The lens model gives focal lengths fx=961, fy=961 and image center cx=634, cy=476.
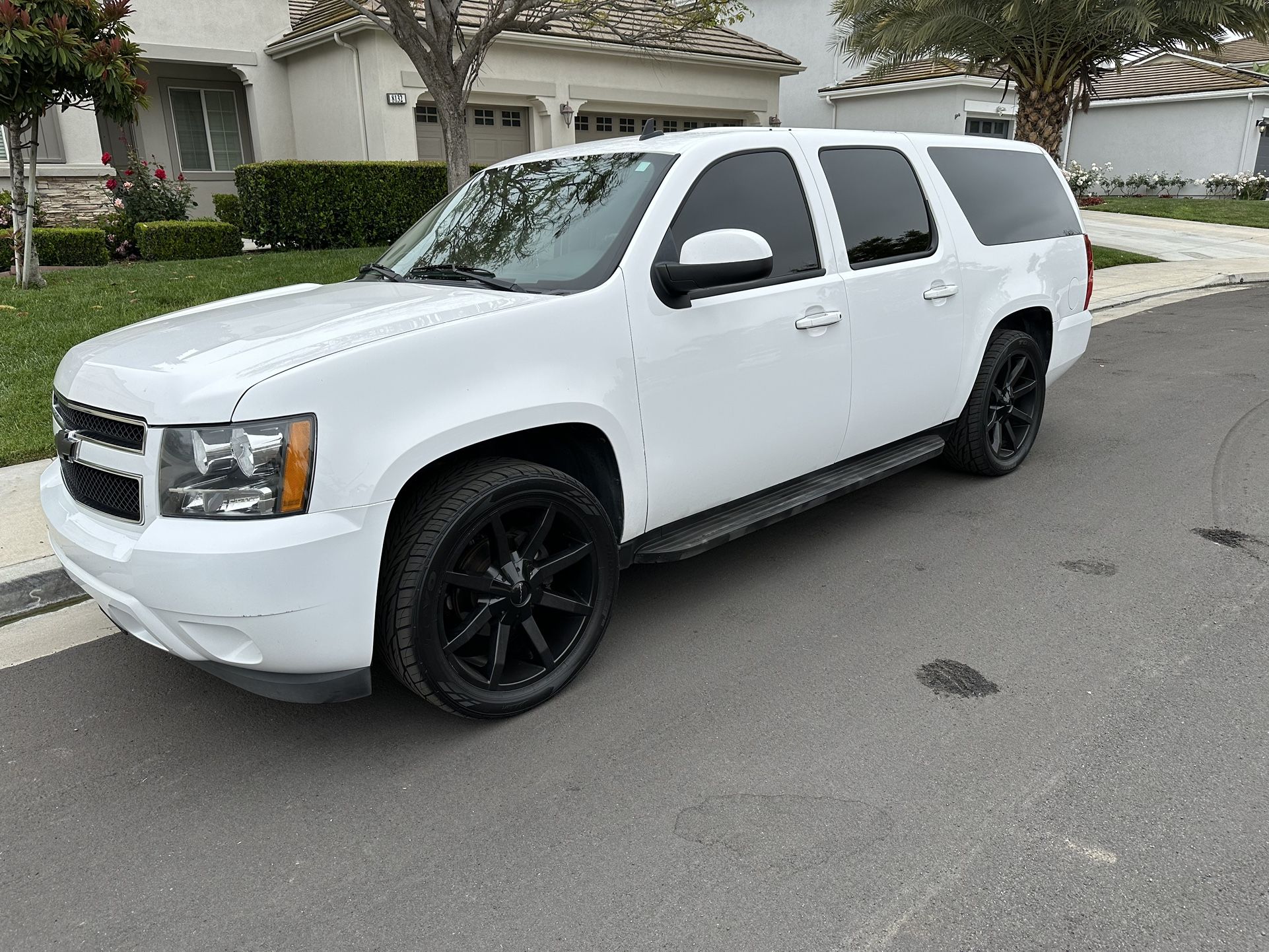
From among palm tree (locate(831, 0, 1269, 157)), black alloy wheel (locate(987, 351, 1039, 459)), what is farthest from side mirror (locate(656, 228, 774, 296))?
palm tree (locate(831, 0, 1269, 157))

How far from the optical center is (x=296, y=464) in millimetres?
2719

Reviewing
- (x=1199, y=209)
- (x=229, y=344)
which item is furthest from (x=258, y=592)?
(x=1199, y=209)

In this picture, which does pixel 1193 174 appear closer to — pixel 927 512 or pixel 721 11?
pixel 721 11

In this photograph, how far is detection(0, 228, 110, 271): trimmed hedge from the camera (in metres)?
13.3

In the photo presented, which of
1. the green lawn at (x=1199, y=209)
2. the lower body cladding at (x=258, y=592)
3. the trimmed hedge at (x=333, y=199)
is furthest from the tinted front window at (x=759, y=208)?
the green lawn at (x=1199, y=209)

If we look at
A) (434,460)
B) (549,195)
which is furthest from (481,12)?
(434,460)

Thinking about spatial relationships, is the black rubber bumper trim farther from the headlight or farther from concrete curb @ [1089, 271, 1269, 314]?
concrete curb @ [1089, 271, 1269, 314]

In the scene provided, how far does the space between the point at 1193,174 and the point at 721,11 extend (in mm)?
27282

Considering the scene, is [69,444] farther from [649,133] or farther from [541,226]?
[649,133]

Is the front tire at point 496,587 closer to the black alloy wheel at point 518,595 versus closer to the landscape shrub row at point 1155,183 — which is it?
the black alloy wheel at point 518,595

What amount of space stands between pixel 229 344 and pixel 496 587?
1.16m

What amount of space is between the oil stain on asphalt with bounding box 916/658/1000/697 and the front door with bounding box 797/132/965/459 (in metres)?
1.21

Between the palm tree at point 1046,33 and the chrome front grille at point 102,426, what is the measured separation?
14048 mm

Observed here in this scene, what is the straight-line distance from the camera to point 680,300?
358 centimetres
